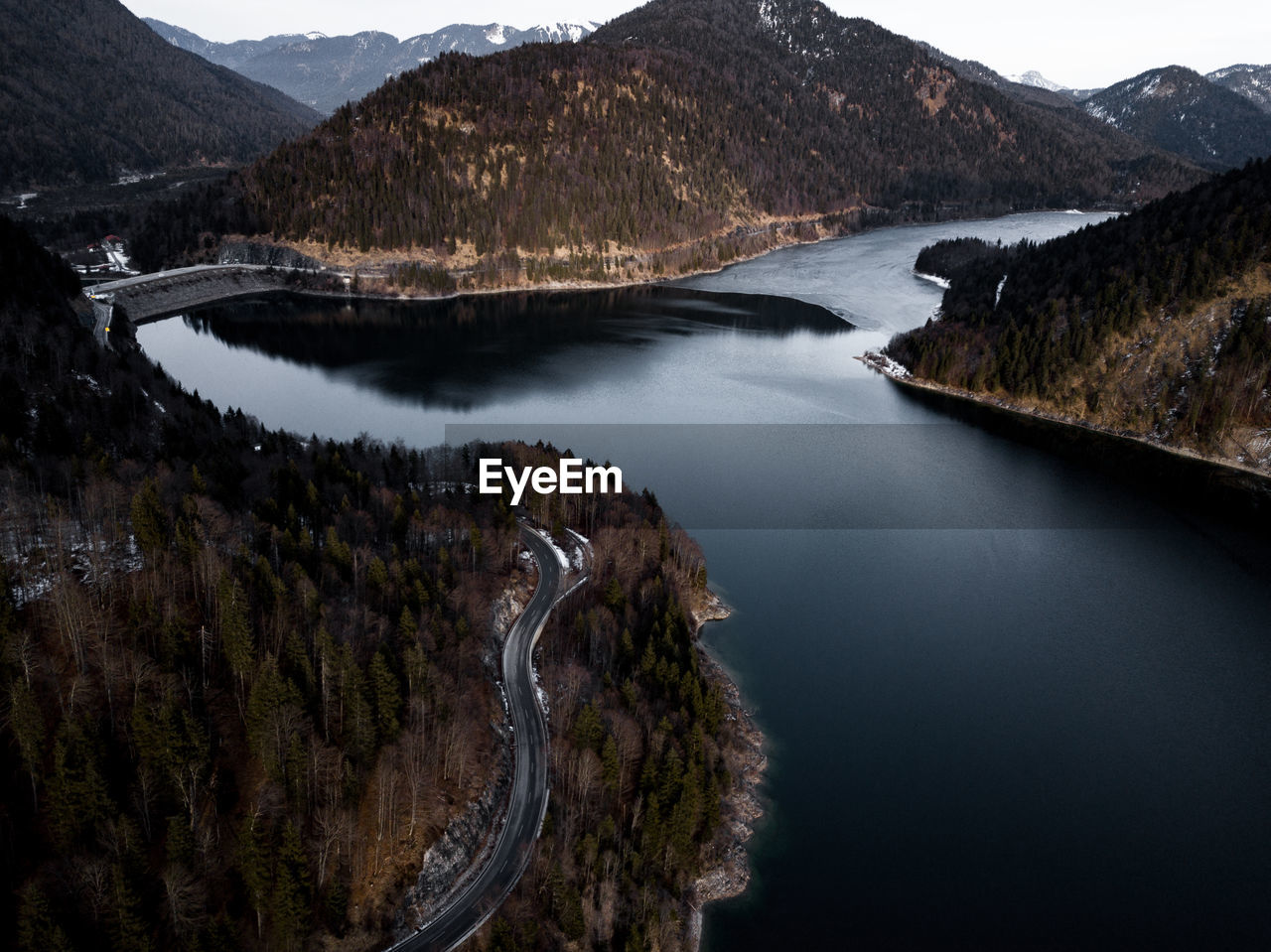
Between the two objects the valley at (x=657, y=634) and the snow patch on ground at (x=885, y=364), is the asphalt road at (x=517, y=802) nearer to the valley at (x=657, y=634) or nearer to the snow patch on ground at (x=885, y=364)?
the valley at (x=657, y=634)

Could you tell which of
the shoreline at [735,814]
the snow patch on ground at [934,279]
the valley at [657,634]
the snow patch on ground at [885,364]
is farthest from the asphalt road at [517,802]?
the snow patch on ground at [934,279]

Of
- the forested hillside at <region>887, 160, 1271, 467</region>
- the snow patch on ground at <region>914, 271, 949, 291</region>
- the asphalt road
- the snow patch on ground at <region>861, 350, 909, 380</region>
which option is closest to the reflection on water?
the snow patch on ground at <region>861, 350, 909, 380</region>

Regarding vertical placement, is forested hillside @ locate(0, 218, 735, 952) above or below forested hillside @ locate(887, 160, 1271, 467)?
below

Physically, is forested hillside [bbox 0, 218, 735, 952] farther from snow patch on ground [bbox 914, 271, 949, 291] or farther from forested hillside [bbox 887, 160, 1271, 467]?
snow patch on ground [bbox 914, 271, 949, 291]

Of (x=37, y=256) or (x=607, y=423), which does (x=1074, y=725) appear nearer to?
(x=607, y=423)

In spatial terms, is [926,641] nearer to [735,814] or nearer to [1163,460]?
[735,814]

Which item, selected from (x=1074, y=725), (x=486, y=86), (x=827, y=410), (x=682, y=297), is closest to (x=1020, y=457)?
(x=827, y=410)
